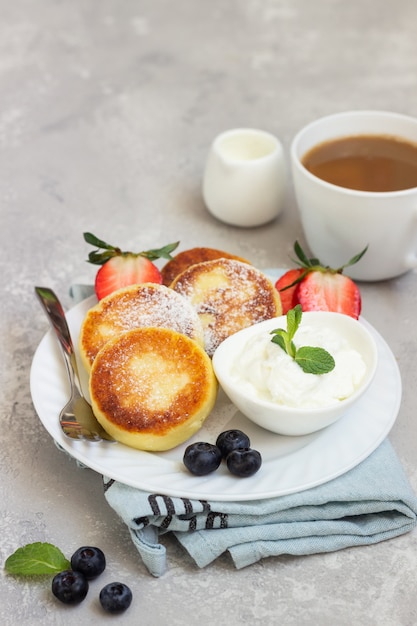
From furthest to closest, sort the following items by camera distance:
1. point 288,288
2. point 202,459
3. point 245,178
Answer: point 245,178, point 288,288, point 202,459

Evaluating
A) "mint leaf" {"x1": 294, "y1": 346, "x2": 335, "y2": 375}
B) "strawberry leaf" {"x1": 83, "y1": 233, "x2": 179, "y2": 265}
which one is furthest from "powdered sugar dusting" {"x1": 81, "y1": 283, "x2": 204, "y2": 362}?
"mint leaf" {"x1": 294, "y1": 346, "x2": 335, "y2": 375}

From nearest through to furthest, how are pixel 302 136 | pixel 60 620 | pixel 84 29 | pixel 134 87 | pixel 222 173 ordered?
pixel 60 620 < pixel 302 136 < pixel 222 173 < pixel 134 87 < pixel 84 29

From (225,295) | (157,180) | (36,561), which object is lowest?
(157,180)

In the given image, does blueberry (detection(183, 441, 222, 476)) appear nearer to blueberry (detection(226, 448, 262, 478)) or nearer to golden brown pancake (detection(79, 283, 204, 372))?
blueberry (detection(226, 448, 262, 478))

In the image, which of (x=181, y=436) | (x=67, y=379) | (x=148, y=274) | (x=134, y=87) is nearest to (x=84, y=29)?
(x=134, y=87)

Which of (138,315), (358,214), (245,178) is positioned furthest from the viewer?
(245,178)

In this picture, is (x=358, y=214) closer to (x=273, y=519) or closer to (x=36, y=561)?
(x=273, y=519)

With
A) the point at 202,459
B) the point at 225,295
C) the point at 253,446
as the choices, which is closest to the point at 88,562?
the point at 202,459

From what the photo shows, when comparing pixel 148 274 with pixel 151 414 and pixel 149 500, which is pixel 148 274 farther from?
pixel 149 500

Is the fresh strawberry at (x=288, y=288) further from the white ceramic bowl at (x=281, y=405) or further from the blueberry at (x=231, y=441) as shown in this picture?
the blueberry at (x=231, y=441)
